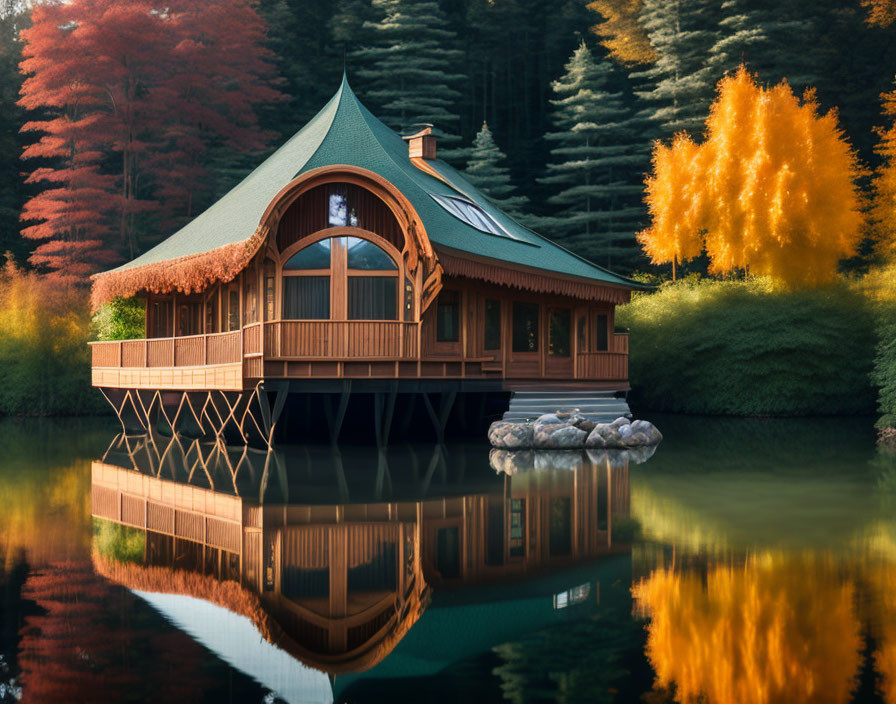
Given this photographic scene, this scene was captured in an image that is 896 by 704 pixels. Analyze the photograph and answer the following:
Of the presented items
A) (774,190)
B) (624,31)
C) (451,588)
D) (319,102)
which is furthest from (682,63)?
(451,588)

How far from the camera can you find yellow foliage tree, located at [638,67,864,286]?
2928 centimetres

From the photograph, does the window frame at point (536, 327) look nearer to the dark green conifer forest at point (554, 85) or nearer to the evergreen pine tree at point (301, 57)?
the dark green conifer forest at point (554, 85)

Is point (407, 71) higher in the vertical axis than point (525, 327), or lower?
higher

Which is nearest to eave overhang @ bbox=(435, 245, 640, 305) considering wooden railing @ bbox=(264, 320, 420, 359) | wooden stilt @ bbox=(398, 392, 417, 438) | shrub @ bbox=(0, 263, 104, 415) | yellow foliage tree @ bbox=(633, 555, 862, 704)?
wooden railing @ bbox=(264, 320, 420, 359)

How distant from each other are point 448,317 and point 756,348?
1174 cm

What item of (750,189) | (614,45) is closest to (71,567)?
(750,189)

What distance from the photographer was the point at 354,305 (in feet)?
66.0

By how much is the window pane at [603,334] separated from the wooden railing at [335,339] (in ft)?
26.3

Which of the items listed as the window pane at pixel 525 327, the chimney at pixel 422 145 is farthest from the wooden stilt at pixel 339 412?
the chimney at pixel 422 145

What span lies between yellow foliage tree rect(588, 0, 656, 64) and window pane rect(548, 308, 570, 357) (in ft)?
91.7

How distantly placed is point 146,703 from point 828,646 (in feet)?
13.0

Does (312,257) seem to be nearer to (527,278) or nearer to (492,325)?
(527,278)

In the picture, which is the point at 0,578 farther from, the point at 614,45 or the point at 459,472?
the point at 614,45

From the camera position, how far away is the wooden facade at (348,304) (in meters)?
19.0
